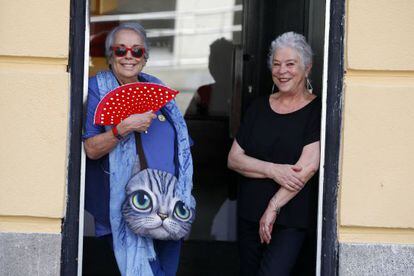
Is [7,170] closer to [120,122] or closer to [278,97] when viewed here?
[120,122]

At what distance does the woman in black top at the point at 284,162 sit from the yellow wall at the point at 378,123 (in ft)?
0.68

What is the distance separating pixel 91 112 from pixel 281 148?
1.03 m

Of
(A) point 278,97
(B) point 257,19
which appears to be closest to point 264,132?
(A) point 278,97

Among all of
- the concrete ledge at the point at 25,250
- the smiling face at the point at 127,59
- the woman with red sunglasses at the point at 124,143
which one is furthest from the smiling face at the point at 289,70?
the concrete ledge at the point at 25,250

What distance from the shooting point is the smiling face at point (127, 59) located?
4559 mm

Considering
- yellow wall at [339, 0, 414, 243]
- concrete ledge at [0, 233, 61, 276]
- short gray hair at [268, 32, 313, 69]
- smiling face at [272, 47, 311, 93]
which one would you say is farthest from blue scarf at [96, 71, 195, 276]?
yellow wall at [339, 0, 414, 243]

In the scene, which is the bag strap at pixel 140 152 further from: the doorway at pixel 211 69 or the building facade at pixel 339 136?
the doorway at pixel 211 69

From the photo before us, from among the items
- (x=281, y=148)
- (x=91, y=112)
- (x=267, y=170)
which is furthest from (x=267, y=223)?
(x=91, y=112)

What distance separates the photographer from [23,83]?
4586mm

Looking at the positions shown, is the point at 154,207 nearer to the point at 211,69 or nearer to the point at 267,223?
the point at 267,223

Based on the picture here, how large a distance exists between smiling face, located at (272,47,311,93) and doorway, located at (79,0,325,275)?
37.1 inches

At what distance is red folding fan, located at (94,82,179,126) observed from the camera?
14.4 ft

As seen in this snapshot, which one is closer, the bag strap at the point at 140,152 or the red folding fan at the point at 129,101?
the red folding fan at the point at 129,101

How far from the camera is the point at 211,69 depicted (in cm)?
880
